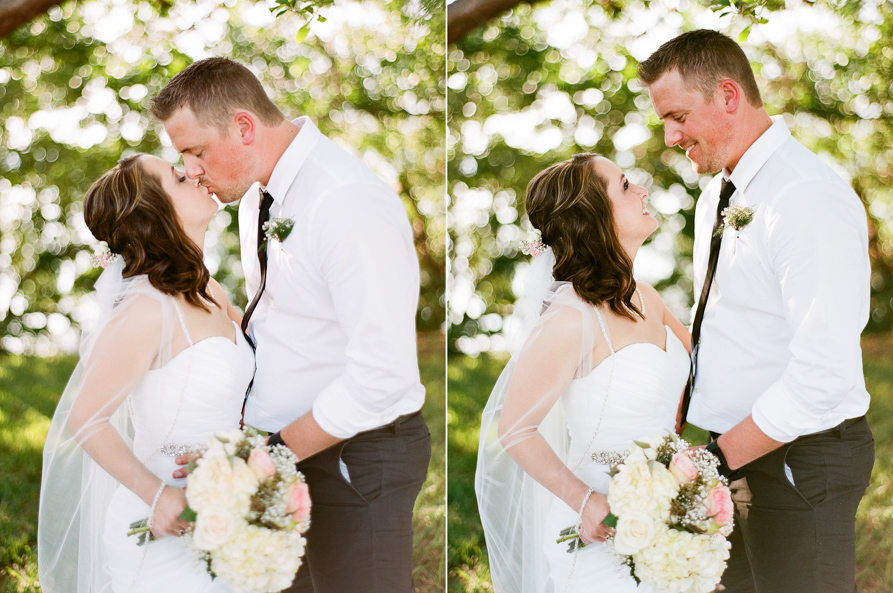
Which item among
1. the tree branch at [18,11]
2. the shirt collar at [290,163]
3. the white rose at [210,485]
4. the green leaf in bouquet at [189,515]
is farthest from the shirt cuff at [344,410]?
the tree branch at [18,11]

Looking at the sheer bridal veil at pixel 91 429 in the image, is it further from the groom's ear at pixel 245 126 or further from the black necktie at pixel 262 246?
the groom's ear at pixel 245 126

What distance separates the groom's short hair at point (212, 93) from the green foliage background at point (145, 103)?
0.88 metres

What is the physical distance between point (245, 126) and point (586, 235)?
50.6 inches

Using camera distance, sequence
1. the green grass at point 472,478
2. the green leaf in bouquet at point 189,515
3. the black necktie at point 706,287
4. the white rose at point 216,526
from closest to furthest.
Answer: the white rose at point 216,526
the green leaf in bouquet at point 189,515
the black necktie at point 706,287
the green grass at point 472,478

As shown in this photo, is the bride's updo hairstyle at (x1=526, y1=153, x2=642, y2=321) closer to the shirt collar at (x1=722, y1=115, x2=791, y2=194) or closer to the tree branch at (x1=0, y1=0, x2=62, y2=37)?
the shirt collar at (x1=722, y1=115, x2=791, y2=194)

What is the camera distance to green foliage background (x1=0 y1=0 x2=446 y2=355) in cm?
352

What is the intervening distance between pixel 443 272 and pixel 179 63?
1.72 meters

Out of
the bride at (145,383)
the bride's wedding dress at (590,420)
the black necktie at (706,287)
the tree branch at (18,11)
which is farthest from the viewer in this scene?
the tree branch at (18,11)

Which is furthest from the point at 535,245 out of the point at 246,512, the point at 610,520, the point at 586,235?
the point at 246,512

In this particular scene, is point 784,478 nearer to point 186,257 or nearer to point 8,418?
point 186,257

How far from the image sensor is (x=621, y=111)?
3.84m

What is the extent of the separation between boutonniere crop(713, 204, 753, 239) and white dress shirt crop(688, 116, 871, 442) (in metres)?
0.03

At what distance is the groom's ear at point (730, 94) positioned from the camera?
263 centimetres

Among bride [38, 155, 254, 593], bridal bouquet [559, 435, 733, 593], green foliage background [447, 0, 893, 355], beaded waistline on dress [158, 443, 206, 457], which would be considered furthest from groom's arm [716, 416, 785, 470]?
beaded waistline on dress [158, 443, 206, 457]
